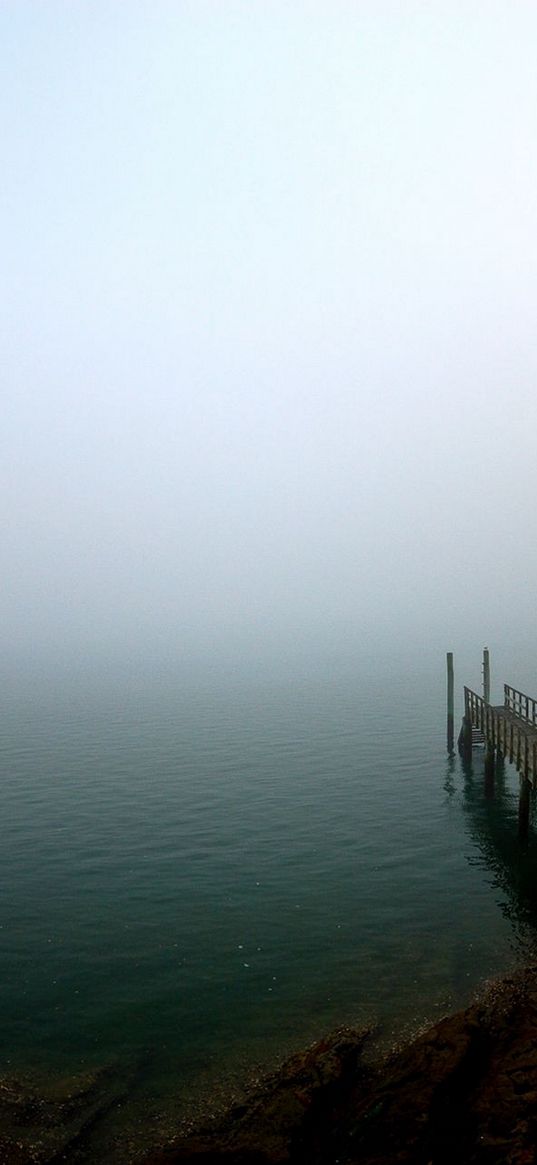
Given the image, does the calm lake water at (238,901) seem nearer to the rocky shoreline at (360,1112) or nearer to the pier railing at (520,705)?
the rocky shoreline at (360,1112)

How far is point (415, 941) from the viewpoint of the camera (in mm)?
19406

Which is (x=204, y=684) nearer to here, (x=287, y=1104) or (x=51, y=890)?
(x=51, y=890)

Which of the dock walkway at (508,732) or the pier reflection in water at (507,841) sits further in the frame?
the dock walkway at (508,732)

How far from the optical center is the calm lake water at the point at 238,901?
15.7 meters

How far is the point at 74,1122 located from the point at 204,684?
289ft

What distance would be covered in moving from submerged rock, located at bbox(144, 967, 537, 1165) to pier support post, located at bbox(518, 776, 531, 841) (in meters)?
13.8

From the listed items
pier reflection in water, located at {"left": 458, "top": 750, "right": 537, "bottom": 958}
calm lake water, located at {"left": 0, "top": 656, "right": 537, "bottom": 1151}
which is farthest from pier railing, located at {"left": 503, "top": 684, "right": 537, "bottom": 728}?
calm lake water, located at {"left": 0, "top": 656, "right": 537, "bottom": 1151}

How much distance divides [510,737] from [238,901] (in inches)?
565

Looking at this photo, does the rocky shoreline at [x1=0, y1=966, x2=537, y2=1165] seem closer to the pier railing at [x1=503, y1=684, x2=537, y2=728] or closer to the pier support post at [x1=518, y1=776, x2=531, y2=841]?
the pier support post at [x1=518, y1=776, x2=531, y2=841]

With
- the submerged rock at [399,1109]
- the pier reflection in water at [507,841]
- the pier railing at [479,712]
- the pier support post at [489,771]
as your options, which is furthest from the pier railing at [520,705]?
the submerged rock at [399,1109]

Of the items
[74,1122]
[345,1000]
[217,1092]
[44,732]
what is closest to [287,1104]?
[217,1092]

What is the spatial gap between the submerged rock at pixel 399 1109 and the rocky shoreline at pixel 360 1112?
2cm

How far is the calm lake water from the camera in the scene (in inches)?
619

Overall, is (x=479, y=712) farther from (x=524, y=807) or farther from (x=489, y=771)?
(x=524, y=807)
